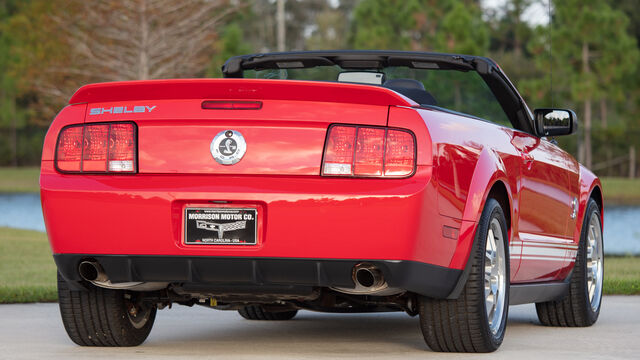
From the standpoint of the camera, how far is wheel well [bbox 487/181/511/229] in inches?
228

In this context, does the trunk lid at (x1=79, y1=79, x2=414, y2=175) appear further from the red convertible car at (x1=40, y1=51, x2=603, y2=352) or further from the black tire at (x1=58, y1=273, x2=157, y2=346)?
the black tire at (x1=58, y1=273, x2=157, y2=346)

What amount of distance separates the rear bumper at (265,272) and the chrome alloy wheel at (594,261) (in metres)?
2.76

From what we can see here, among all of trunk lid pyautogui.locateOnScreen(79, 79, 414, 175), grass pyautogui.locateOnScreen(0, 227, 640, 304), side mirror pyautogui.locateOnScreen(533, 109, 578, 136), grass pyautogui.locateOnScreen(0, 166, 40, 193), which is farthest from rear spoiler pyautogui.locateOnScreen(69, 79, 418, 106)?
grass pyautogui.locateOnScreen(0, 166, 40, 193)

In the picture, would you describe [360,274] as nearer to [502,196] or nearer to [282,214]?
[282,214]

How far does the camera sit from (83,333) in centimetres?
584

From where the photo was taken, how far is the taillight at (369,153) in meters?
4.86

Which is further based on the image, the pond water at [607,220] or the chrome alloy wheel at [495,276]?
the pond water at [607,220]

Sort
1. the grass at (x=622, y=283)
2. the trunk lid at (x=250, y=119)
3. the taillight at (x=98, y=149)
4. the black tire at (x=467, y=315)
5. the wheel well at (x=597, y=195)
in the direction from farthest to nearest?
1. the grass at (x=622, y=283)
2. the wheel well at (x=597, y=195)
3. the black tire at (x=467, y=315)
4. the taillight at (x=98, y=149)
5. the trunk lid at (x=250, y=119)

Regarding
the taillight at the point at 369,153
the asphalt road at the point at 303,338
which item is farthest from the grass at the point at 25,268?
the taillight at the point at 369,153

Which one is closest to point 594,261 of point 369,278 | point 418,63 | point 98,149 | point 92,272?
point 418,63

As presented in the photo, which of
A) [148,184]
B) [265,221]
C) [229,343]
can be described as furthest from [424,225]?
[229,343]

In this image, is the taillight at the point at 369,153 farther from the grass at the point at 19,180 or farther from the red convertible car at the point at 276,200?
the grass at the point at 19,180

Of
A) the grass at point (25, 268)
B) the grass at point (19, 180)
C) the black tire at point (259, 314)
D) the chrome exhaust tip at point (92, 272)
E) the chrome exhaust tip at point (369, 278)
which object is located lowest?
the grass at point (19, 180)

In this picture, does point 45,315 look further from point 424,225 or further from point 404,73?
point 424,225
